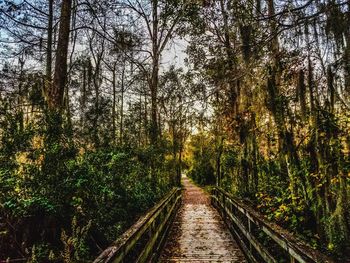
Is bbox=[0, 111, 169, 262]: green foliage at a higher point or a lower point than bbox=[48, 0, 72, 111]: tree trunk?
lower

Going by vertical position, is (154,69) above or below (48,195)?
above

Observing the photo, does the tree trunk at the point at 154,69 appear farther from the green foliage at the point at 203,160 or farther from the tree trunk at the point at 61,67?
the green foliage at the point at 203,160

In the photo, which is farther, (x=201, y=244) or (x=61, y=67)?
(x=61, y=67)

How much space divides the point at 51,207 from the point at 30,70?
810 cm

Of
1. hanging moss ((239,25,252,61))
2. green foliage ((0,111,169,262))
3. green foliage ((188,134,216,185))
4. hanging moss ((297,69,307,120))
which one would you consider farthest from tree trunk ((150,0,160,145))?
hanging moss ((297,69,307,120))

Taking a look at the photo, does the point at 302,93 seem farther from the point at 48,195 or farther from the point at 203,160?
the point at 203,160

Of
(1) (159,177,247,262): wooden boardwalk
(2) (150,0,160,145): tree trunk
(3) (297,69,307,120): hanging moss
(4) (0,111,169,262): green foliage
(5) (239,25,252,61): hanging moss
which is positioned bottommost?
(1) (159,177,247,262): wooden boardwalk

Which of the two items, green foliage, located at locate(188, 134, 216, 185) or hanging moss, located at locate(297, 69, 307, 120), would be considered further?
green foliage, located at locate(188, 134, 216, 185)

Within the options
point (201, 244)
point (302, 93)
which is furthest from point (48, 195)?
point (302, 93)

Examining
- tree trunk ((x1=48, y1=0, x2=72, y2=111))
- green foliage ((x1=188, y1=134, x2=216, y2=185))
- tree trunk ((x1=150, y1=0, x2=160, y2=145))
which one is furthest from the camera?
Result: green foliage ((x1=188, y1=134, x2=216, y2=185))

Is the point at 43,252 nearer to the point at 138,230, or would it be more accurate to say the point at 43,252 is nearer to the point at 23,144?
the point at 138,230

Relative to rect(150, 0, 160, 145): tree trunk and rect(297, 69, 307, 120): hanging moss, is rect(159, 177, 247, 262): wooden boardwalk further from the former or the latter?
rect(150, 0, 160, 145): tree trunk

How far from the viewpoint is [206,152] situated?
26.6m

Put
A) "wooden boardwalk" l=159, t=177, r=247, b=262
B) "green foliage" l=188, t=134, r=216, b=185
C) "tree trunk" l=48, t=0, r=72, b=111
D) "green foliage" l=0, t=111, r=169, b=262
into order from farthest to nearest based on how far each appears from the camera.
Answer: "green foliage" l=188, t=134, r=216, b=185 < "tree trunk" l=48, t=0, r=72, b=111 < "wooden boardwalk" l=159, t=177, r=247, b=262 < "green foliage" l=0, t=111, r=169, b=262
